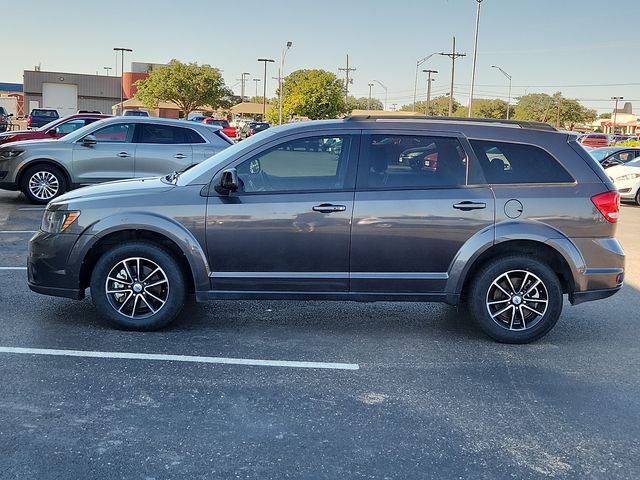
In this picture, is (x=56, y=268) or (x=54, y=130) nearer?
(x=56, y=268)

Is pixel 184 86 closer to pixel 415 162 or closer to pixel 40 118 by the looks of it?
pixel 40 118

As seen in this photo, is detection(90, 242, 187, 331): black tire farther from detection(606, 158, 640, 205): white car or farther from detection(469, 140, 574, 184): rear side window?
detection(606, 158, 640, 205): white car

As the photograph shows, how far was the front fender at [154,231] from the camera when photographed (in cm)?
573

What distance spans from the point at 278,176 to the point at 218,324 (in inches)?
57.0

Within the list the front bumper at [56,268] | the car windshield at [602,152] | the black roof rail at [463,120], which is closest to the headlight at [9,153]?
the front bumper at [56,268]

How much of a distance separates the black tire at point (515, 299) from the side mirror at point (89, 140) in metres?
9.56

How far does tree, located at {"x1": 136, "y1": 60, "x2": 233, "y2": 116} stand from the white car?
5570cm

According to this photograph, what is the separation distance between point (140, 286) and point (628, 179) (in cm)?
1634

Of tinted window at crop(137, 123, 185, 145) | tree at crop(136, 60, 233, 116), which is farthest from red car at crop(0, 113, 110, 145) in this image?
tree at crop(136, 60, 233, 116)

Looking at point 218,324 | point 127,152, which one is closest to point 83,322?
point 218,324

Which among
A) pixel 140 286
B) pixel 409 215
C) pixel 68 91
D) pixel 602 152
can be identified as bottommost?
pixel 140 286

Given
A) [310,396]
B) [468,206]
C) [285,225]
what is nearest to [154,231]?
[285,225]

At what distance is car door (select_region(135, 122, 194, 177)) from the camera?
13258 mm

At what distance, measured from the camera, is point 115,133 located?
529 inches
